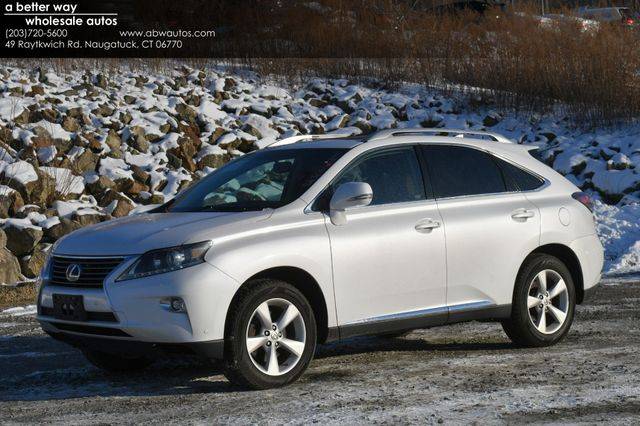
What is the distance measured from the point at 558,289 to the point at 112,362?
3538 millimetres

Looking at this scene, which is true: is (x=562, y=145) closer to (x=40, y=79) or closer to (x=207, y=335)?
(x=40, y=79)

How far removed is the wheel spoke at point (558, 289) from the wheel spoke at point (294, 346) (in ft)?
8.13

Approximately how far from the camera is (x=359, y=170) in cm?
795

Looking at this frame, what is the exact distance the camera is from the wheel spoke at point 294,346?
721 cm

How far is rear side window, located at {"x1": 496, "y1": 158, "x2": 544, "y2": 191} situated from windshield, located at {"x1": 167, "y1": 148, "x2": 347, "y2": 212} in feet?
5.17

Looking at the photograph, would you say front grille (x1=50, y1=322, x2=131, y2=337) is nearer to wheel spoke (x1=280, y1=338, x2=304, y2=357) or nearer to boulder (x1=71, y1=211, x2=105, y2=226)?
wheel spoke (x1=280, y1=338, x2=304, y2=357)

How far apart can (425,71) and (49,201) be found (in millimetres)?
10406

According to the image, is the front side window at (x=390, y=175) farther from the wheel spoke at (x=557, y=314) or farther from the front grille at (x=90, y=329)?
the front grille at (x=90, y=329)

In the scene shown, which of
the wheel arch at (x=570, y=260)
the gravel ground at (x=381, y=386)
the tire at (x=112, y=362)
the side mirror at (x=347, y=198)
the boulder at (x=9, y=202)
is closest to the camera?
the gravel ground at (x=381, y=386)

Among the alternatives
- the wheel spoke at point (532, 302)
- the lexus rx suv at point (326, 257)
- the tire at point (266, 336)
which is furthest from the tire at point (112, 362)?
the wheel spoke at point (532, 302)

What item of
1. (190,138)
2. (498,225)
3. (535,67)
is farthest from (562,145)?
(498,225)

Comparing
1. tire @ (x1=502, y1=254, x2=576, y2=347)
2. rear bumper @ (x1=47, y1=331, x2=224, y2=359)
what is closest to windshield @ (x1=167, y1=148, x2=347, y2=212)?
rear bumper @ (x1=47, y1=331, x2=224, y2=359)

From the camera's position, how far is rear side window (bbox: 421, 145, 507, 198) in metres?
8.34

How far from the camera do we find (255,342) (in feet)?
23.2
